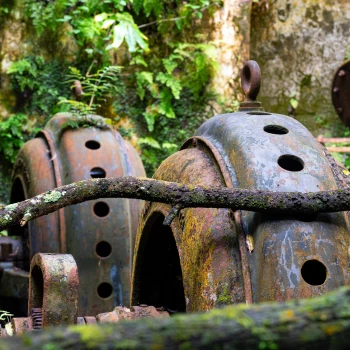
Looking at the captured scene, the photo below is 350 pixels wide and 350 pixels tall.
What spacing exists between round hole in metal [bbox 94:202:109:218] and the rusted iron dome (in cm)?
156

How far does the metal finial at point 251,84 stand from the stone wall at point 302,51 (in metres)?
5.22

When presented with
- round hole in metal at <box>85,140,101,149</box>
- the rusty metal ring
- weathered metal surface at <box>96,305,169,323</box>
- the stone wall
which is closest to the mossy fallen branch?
weathered metal surface at <box>96,305,169,323</box>

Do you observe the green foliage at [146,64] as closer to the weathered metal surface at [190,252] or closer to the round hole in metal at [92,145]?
the round hole in metal at [92,145]

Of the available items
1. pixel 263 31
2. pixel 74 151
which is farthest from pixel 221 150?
pixel 263 31

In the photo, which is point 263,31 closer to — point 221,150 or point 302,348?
point 221,150

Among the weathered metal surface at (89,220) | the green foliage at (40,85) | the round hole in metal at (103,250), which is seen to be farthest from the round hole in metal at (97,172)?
the green foliage at (40,85)

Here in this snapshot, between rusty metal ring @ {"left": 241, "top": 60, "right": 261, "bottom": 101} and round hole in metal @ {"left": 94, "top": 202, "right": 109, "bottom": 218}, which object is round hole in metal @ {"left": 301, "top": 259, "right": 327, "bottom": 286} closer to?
rusty metal ring @ {"left": 241, "top": 60, "right": 261, "bottom": 101}

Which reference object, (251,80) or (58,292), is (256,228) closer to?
(58,292)

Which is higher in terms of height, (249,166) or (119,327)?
(249,166)

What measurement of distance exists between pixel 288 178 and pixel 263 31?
622 centimetres

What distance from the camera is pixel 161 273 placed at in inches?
116

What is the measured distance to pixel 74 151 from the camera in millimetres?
4223

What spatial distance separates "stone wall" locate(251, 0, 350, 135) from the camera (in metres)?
7.84

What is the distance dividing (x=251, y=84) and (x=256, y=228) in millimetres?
872
